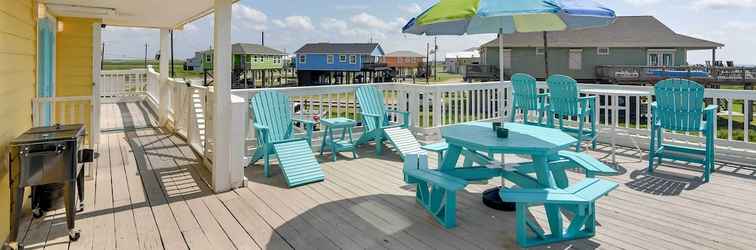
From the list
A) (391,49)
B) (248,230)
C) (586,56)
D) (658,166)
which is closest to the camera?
(248,230)

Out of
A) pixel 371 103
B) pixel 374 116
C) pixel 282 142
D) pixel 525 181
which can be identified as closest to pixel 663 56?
pixel 371 103

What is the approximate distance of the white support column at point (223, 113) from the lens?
3.73 m

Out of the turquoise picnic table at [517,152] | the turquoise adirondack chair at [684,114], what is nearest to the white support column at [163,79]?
the turquoise picnic table at [517,152]

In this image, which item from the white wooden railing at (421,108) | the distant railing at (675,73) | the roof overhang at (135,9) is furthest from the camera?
the distant railing at (675,73)

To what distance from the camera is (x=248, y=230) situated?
293 centimetres

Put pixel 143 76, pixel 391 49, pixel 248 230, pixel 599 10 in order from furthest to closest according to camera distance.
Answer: pixel 391 49 → pixel 143 76 → pixel 599 10 → pixel 248 230

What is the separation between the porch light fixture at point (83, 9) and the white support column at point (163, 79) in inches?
91.4

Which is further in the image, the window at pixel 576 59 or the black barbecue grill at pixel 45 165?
the window at pixel 576 59

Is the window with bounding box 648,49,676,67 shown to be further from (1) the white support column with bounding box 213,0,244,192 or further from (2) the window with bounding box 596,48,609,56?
(1) the white support column with bounding box 213,0,244,192

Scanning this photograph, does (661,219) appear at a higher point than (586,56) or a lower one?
lower

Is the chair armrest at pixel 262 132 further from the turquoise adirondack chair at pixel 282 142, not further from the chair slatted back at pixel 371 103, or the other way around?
the chair slatted back at pixel 371 103

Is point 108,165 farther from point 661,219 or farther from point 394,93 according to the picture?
point 661,219

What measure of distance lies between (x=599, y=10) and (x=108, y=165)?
5279mm

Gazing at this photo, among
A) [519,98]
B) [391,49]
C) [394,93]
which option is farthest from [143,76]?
[391,49]
